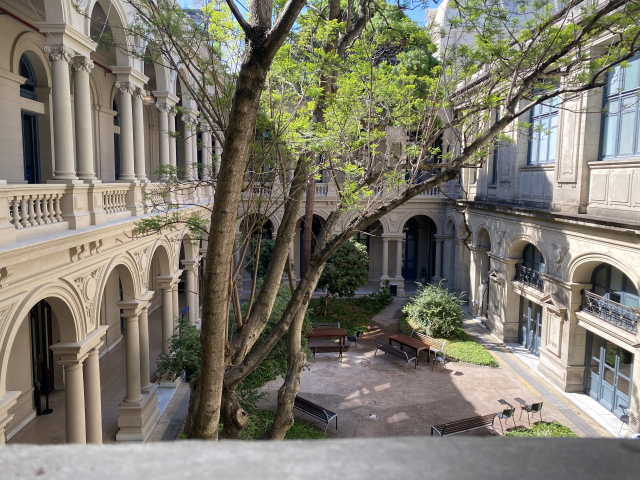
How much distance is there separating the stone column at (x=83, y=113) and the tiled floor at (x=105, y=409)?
252 inches

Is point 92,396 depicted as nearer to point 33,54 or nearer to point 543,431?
point 33,54

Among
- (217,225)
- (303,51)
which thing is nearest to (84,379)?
(217,225)

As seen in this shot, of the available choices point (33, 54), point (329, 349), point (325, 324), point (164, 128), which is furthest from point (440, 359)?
point (33, 54)

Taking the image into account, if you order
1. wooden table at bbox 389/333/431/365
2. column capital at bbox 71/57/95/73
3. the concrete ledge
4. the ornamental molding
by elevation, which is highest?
column capital at bbox 71/57/95/73

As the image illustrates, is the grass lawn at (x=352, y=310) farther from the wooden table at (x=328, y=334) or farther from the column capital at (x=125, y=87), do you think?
the column capital at (x=125, y=87)

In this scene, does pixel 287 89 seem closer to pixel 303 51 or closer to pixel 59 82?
pixel 303 51

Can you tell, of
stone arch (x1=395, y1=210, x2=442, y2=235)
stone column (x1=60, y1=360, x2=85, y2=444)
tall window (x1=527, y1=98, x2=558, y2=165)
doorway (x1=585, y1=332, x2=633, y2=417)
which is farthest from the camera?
stone arch (x1=395, y1=210, x2=442, y2=235)

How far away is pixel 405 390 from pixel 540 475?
14.9 metres

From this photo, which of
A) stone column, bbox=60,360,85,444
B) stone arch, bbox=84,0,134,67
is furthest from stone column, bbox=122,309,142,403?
stone arch, bbox=84,0,134,67

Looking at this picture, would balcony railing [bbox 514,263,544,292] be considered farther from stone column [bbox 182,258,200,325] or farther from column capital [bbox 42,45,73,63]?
column capital [bbox 42,45,73,63]

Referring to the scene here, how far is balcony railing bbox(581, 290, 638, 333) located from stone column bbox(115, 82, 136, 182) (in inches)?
519

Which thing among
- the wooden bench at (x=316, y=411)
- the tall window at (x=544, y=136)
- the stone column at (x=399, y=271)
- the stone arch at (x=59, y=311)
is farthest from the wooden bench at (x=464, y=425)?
the stone column at (x=399, y=271)

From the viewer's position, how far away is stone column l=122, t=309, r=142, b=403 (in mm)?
12023

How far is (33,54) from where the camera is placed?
12.5 metres
